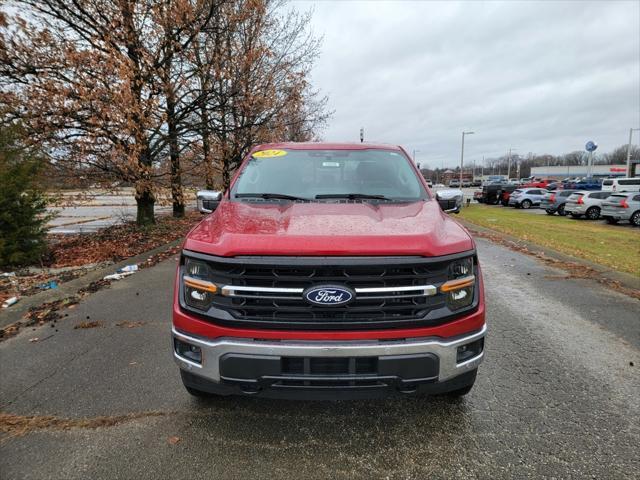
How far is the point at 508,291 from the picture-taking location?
235 inches

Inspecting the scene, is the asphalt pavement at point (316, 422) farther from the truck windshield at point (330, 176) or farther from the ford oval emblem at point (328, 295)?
the truck windshield at point (330, 176)

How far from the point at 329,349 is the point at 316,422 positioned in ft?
2.72

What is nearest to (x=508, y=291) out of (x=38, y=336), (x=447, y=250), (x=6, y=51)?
(x=447, y=250)

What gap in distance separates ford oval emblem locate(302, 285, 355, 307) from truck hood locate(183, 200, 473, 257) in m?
0.19

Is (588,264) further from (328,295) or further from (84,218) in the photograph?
(84,218)

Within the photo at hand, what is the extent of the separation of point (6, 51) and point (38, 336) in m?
7.32

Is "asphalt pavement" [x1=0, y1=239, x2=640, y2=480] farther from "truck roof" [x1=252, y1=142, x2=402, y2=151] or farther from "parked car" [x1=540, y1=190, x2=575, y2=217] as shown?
"parked car" [x1=540, y1=190, x2=575, y2=217]

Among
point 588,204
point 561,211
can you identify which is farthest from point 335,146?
point 561,211

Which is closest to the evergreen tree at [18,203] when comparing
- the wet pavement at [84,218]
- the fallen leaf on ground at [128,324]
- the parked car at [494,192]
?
the wet pavement at [84,218]

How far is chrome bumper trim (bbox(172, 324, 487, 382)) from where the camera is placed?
6.93 ft

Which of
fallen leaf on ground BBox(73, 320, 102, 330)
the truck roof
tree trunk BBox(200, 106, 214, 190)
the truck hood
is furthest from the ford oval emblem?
tree trunk BBox(200, 106, 214, 190)

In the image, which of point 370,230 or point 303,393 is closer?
point 303,393

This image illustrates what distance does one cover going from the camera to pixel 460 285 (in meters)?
2.30

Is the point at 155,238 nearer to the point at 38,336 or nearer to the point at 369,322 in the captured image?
the point at 38,336
